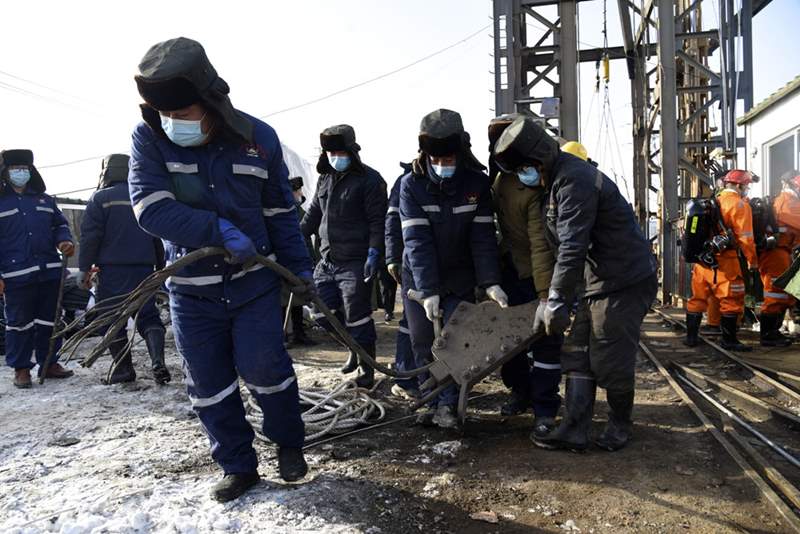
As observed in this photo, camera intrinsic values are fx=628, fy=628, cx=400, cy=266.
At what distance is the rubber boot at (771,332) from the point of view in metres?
6.80

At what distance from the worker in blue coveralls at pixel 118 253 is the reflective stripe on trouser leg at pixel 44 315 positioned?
529 millimetres

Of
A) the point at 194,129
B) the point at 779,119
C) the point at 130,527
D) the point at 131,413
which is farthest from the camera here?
the point at 779,119

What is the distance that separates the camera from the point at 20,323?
18.5 ft

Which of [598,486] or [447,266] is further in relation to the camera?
[447,266]

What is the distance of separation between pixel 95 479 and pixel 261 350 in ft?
3.85

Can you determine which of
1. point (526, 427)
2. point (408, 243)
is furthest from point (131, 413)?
point (526, 427)

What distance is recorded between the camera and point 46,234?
5.78 metres

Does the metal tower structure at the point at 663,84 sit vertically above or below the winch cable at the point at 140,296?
above

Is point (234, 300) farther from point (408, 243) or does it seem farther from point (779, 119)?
point (779, 119)

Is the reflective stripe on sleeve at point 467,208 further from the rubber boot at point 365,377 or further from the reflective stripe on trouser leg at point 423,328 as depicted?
the rubber boot at point 365,377

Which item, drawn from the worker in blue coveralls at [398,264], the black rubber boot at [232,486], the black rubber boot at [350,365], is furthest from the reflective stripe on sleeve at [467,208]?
the black rubber boot at [350,365]

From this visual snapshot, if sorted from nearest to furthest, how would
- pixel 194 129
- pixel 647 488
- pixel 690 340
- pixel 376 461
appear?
pixel 194 129 < pixel 647 488 < pixel 376 461 < pixel 690 340

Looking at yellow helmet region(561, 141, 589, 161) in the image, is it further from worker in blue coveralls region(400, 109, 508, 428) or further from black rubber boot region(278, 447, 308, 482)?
black rubber boot region(278, 447, 308, 482)

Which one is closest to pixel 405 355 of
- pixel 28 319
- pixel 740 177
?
pixel 28 319
